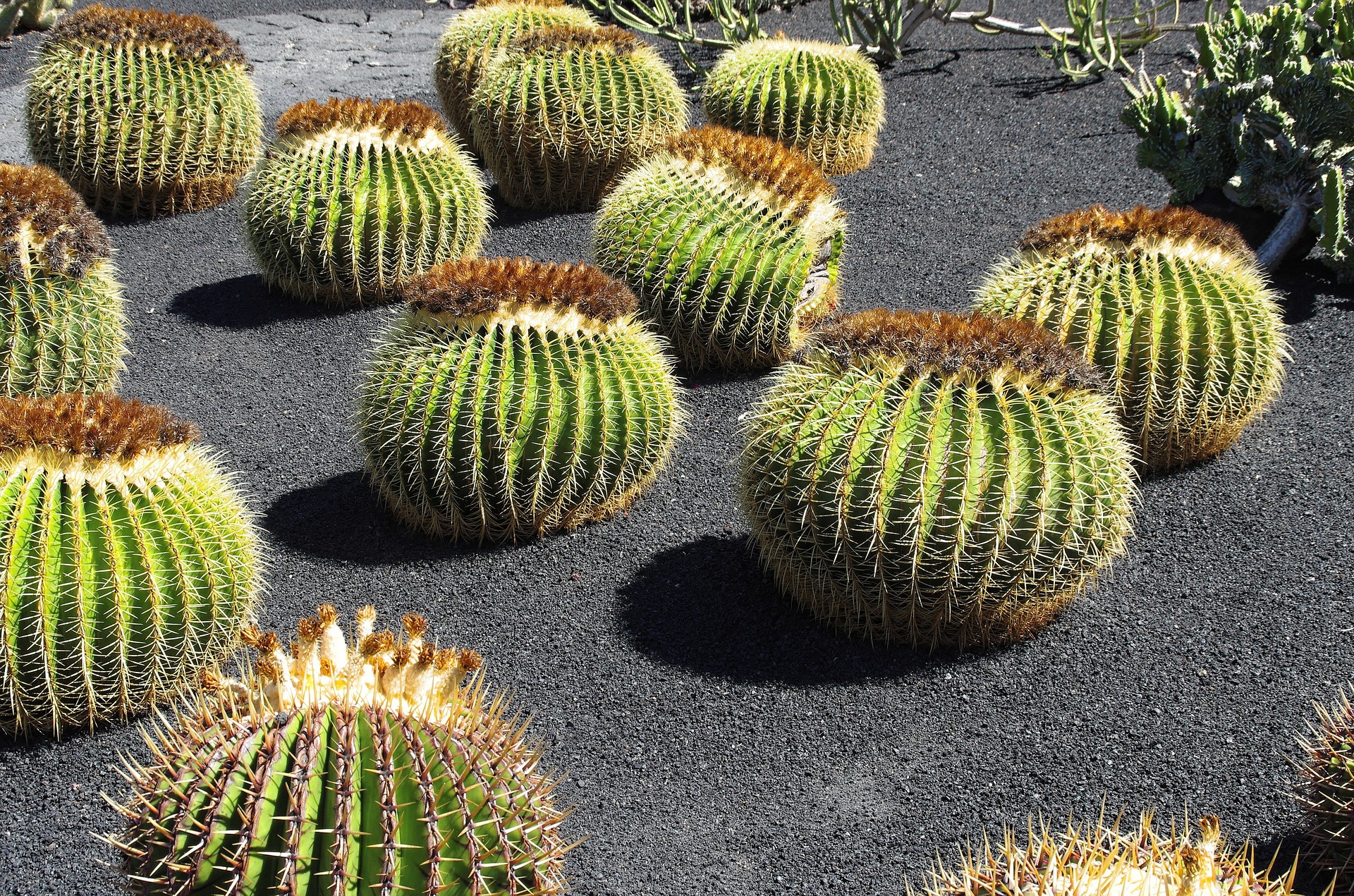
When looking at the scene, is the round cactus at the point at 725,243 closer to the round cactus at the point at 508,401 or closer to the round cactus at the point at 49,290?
the round cactus at the point at 508,401

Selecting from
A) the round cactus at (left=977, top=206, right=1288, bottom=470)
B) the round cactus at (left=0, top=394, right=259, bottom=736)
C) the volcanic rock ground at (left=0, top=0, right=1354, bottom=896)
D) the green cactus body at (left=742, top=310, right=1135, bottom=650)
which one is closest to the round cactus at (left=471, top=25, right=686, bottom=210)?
the volcanic rock ground at (left=0, top=0, right=1354, bottom=896)

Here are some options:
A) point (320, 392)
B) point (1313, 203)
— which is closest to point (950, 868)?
point (320, 392)

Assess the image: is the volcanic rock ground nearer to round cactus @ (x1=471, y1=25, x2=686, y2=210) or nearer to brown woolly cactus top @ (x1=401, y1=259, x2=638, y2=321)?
brown woolly cactus top @ (x1=401, y1=259, x2=638, y2=321)

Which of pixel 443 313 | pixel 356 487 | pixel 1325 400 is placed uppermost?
pixel 443 313

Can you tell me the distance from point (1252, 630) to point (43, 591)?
335 centimetres

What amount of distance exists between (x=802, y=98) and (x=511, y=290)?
3674mm

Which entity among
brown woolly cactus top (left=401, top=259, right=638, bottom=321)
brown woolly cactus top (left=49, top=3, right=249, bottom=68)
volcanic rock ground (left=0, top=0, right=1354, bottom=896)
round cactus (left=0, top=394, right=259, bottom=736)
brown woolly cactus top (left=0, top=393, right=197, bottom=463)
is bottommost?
volcanic rock ground (left=0, top=0, right=1354, bottom=896)

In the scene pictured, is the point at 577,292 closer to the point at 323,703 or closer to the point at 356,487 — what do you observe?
the point at 356,487

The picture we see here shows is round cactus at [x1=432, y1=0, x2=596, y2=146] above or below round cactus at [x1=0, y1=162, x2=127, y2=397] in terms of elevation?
above

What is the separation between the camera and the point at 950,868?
2850 mm

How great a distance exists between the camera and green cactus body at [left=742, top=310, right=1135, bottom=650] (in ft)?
10.6

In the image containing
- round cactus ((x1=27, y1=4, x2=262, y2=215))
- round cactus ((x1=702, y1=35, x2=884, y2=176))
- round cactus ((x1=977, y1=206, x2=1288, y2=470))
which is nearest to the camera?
round cactus ((x1=977, y1=206, x2=1288, y2=470))

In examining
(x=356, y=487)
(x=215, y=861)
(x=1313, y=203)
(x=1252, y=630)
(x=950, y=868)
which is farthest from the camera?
(x=1313, y=203)

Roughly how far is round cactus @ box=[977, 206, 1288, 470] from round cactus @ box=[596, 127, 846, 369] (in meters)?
0.93
